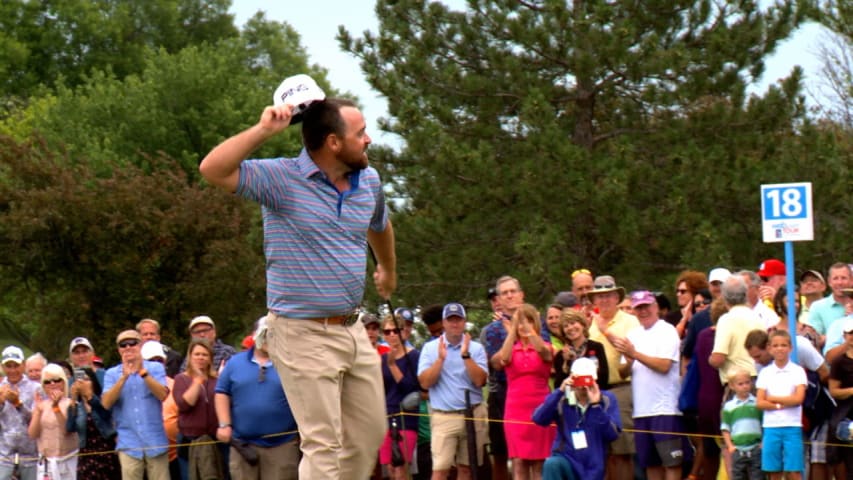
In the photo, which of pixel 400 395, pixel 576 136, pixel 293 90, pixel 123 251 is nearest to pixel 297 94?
pixel 293 90

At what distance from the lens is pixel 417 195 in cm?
2216

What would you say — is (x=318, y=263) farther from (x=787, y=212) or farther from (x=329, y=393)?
(x=787, y=212)

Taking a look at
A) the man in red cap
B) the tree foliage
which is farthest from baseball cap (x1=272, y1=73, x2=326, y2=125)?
the tree foliage

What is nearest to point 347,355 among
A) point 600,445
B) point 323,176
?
point 323,176

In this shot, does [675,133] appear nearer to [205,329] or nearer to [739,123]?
[739,123]

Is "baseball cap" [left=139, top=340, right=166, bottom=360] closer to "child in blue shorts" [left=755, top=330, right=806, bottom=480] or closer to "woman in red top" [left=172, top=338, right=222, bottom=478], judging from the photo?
"woman in red top" [left=172, top=338, right=222, bottom=478]

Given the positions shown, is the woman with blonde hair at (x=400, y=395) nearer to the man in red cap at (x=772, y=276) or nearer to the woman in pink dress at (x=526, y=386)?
the woman in pink dress at (x=526, y=386)

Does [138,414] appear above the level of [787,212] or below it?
below

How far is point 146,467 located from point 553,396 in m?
4.42

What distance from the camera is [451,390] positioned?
13062 mm

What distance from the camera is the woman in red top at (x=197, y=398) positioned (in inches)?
518

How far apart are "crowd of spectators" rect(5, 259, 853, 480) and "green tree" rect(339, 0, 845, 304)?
23.5 ft

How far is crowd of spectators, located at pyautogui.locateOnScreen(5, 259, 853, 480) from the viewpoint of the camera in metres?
11.3

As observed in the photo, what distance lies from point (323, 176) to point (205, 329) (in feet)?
25.4
